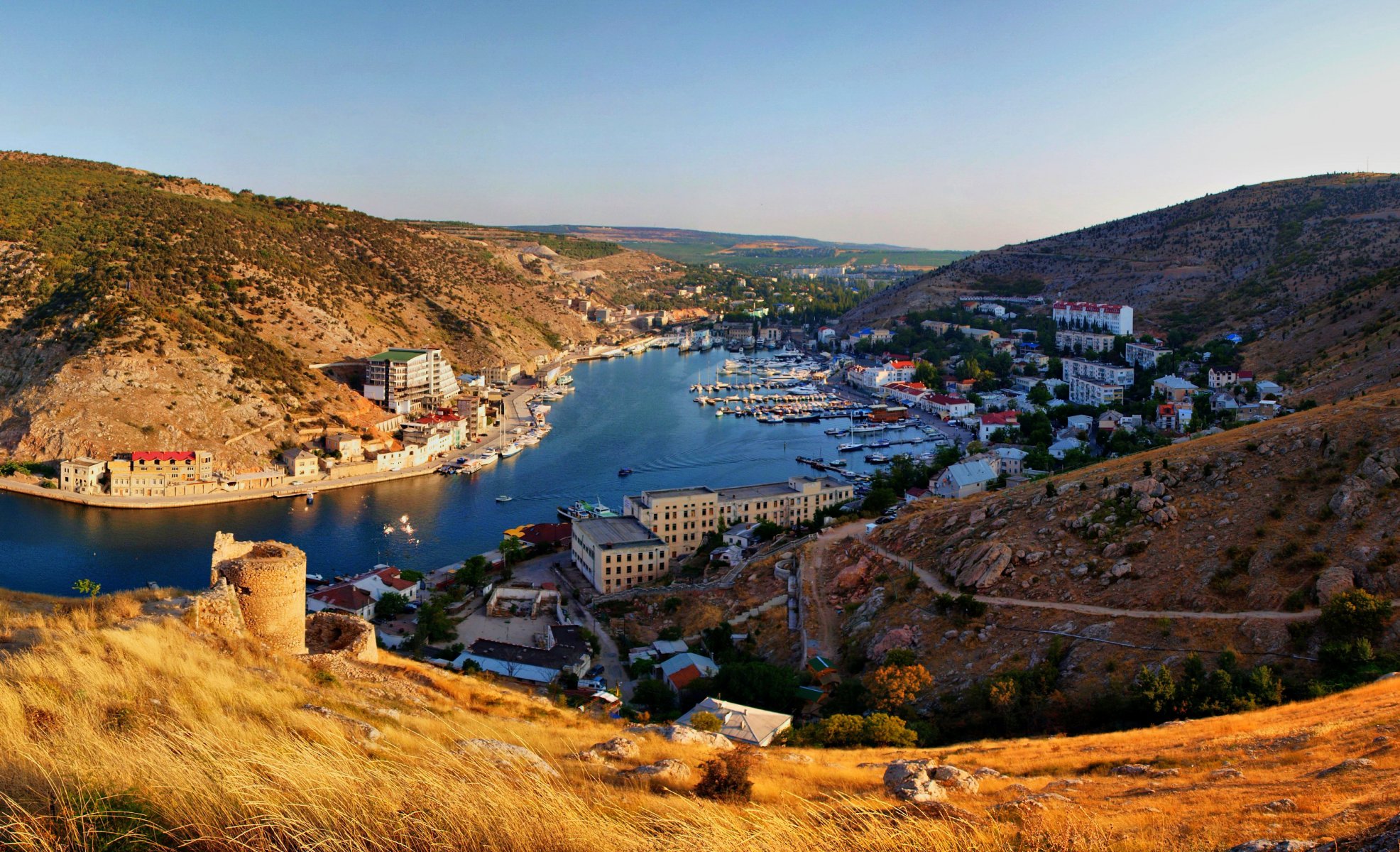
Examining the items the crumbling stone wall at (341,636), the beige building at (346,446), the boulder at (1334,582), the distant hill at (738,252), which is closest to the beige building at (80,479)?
the beige building at (346,446)

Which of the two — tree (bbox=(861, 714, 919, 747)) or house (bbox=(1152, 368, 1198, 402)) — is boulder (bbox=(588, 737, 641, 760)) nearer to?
tree (bbox=(861, 714, 919, 747))

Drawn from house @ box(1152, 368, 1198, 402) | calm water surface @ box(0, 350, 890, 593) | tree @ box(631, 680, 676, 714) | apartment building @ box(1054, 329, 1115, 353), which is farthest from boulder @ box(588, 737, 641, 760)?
apartment building @ box(1054, 329, 1115, 353)

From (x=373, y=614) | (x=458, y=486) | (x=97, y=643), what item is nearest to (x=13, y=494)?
(x=458, y=486)

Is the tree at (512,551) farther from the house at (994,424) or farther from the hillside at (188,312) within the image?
the house at (994,424)

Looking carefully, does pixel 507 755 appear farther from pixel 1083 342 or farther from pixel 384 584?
pixel 1083 342

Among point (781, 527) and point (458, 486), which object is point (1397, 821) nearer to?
point (781, 527)

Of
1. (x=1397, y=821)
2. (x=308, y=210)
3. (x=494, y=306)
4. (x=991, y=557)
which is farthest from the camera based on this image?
(x=494, y=306)
